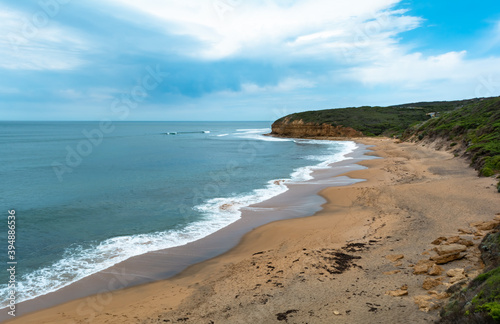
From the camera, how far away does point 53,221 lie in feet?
50.8

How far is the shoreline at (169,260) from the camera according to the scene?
890 cm

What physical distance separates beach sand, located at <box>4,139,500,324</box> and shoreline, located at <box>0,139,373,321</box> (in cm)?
39

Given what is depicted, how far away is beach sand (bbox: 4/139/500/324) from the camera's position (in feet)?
22.4

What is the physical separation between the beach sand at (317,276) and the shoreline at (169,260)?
39cm

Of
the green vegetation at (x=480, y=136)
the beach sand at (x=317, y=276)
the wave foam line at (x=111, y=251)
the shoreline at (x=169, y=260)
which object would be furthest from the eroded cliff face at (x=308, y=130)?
the beach sand at (x=317, y=276)

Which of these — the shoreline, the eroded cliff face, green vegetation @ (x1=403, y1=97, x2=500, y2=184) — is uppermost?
the eroded cliff face

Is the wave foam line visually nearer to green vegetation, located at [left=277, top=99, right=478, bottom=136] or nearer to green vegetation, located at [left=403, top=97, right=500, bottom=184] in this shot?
green vegetation, located at [left=403, top=97, right=500, bottom=184]

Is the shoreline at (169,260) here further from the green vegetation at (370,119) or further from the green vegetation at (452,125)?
the green vegetation at (370,119)

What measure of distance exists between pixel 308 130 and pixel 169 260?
265ft

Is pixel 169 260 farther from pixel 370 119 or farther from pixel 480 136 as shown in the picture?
pixel 370 119

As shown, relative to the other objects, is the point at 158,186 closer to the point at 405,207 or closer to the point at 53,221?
the point at 53,221

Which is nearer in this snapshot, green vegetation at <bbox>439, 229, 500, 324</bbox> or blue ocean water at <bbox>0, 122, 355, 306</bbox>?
green vegetation at <bbox>439, 229, 500, 324</bbox>

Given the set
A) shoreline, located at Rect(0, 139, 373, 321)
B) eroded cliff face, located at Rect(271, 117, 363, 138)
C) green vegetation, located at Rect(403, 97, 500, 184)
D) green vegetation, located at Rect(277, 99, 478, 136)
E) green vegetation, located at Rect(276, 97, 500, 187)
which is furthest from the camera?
eroded cliff face, located at Rect(271, 117, 363, 138)

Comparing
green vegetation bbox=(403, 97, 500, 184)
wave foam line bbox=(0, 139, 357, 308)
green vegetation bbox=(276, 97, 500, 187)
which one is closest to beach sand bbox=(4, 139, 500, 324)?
wave foam line bbox=(0, 139, 357, 308)
